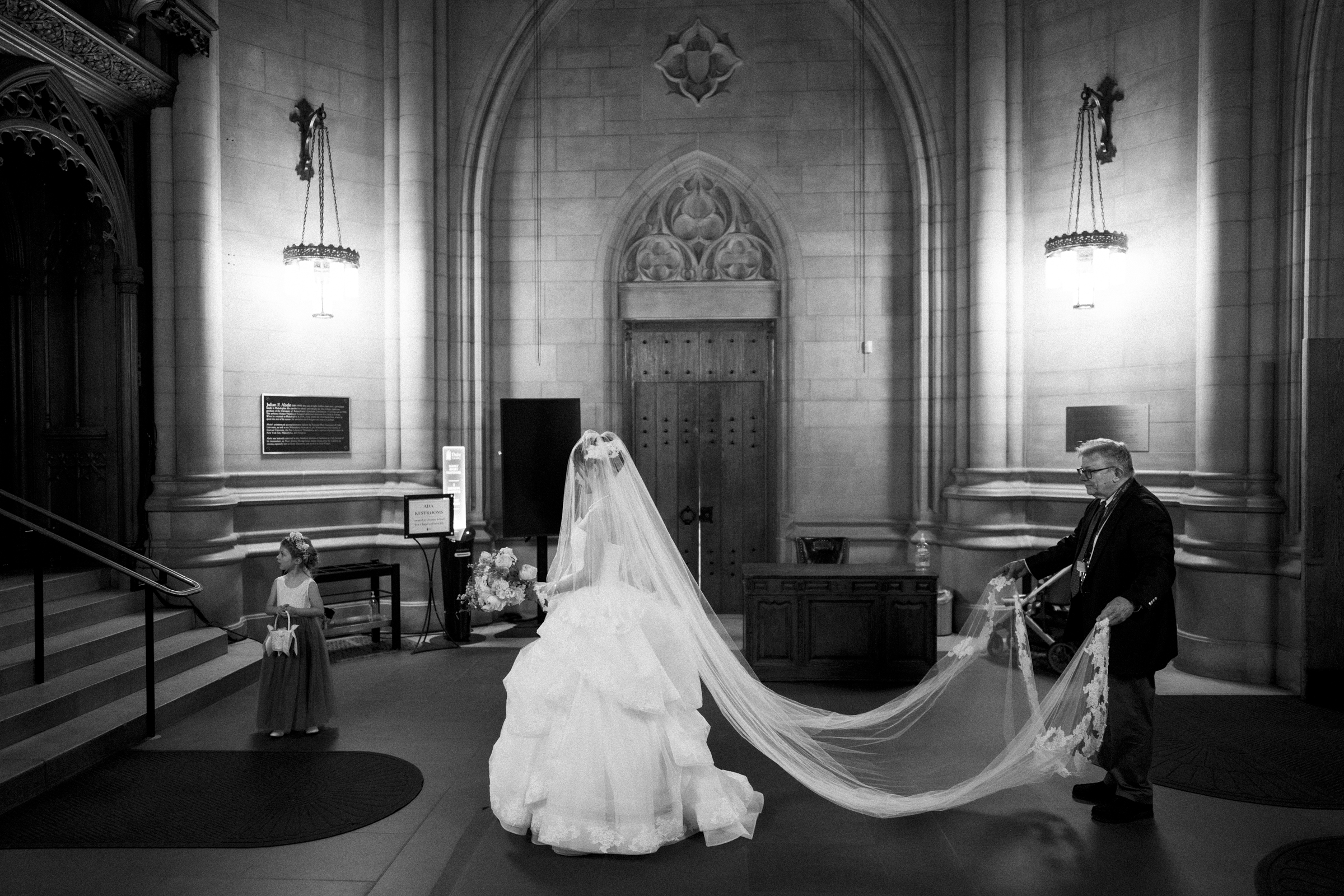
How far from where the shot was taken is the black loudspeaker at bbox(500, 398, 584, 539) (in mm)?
8016

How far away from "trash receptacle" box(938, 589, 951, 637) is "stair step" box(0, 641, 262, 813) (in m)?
5.68

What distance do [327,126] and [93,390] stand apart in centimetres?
302

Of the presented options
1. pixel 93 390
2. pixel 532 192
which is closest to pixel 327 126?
pixel 532 192

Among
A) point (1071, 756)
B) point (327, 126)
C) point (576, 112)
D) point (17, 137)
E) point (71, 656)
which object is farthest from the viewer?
point (576, 112)

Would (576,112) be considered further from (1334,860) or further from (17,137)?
(1334,860)

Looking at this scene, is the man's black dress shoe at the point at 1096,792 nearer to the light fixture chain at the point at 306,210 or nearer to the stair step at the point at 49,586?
the stair step at the point at 49,586

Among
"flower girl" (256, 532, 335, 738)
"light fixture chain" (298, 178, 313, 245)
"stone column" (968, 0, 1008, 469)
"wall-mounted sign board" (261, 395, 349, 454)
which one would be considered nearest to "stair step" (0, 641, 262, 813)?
"flower girl" (256, 532, 335, 738)

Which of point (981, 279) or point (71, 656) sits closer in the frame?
point (71, 656)

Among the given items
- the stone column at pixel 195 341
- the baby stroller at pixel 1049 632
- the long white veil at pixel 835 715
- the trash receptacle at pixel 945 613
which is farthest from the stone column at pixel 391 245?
the baby stroller at pixel 1049 632

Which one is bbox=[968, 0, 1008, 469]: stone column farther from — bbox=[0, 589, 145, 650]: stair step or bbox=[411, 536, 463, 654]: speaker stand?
bbox=[0, 589, 145, 650]: stair step

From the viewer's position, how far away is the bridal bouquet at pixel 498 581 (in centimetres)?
548

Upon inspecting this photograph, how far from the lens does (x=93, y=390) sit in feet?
24.6

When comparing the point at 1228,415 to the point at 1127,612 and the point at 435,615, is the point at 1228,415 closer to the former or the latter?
the point at 1127,612

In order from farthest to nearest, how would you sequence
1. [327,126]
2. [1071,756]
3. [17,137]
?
1. [327,126]
2. [17,137]
3. [1071,756]
